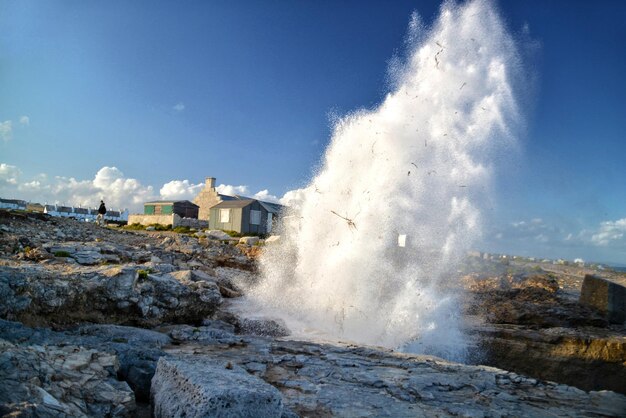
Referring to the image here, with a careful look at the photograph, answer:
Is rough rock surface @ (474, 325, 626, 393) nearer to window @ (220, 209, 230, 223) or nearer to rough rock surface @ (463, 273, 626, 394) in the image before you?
rough rock surface @ (463, 273, 626, 394)

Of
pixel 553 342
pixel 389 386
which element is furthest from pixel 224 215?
pixel 389 386

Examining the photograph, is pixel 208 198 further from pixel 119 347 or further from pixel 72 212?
pixel 119 347

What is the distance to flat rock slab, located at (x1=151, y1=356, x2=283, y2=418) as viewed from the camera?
371cm

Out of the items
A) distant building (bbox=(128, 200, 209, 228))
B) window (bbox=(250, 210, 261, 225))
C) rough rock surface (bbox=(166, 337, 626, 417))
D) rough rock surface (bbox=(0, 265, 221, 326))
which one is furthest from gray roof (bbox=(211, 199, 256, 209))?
rough rock surface (bbox=(166, 337, 626, 417))

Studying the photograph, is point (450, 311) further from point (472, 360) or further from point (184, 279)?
point (184, 279)

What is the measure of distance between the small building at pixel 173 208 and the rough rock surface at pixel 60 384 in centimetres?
4916

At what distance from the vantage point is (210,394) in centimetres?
372

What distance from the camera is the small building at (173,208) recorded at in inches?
2045

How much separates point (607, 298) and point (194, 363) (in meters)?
15.4

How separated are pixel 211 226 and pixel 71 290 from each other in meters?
39.7

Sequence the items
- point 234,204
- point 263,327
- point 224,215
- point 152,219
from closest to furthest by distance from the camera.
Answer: point 263,327, point 224,215, point 234,204, point 152,219

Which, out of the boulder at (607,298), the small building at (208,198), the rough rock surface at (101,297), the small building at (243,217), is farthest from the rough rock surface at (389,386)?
the small building at (208,198)

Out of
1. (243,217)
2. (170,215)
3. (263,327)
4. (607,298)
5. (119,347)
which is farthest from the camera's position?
(170,215)

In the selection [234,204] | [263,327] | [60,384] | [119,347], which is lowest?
[263,327]
